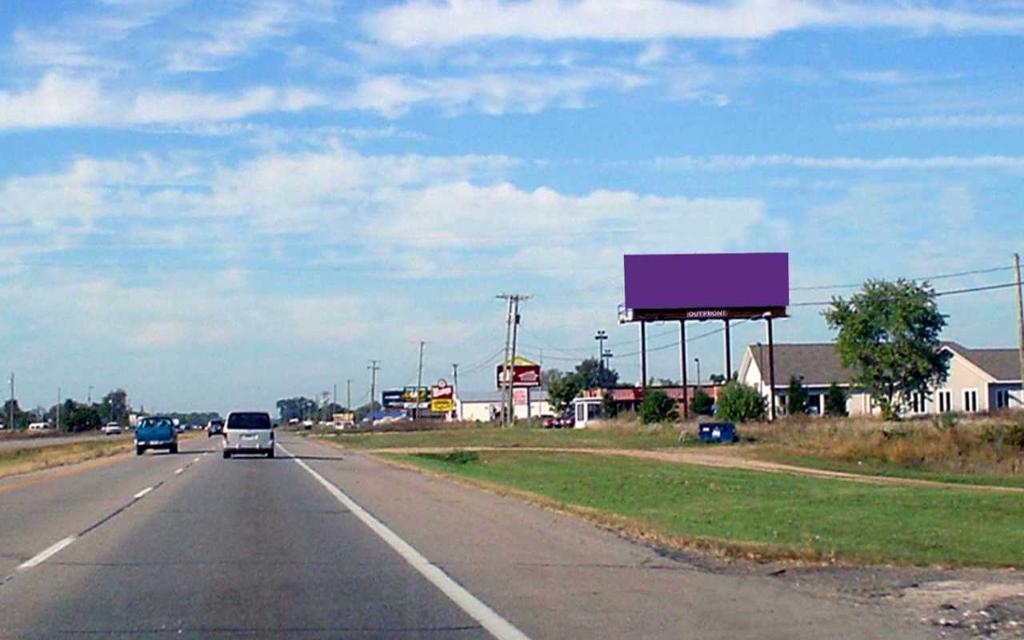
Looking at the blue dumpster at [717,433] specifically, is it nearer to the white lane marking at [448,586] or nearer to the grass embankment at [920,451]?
the grass embankment at [920,451]

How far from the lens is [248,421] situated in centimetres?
5628

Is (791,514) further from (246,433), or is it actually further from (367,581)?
(246,433)

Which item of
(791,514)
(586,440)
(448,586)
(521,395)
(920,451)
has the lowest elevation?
(448,586)

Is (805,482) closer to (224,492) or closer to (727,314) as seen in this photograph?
(224,492)

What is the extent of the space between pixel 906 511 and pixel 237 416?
119 feet

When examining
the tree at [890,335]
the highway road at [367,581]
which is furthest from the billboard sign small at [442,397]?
the highway road at [367,581]

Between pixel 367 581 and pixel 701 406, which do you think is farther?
pixel 701 406

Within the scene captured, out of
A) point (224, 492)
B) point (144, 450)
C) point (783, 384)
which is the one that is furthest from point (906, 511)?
point (783, 384)

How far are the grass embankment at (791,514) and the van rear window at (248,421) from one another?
54.1 ft

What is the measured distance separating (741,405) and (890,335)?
36.6 ft

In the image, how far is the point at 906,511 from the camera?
24.9 metres

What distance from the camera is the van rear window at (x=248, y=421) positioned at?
55781 millimetres

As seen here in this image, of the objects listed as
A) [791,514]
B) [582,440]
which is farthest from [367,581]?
[582,440]

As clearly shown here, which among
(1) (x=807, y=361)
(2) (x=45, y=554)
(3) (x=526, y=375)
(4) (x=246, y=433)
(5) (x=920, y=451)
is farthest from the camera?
(3) (x=526, y=375)
